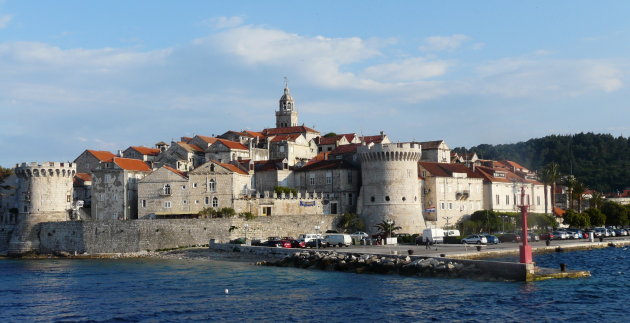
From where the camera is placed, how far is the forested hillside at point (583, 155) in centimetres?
14025

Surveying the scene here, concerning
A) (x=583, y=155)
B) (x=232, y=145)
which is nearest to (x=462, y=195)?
(x=232, y=145)

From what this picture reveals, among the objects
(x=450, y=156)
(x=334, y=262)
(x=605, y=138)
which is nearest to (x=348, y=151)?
(x=450, y=156)

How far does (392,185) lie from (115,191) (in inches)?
1096

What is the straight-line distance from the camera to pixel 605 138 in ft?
524

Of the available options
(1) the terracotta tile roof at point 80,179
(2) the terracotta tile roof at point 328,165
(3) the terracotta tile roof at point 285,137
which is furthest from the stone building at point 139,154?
(2) the terracotta tile roof at point 328,165

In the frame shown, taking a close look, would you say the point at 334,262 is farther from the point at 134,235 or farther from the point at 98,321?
the point at 134,235

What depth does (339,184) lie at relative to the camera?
7431 cm

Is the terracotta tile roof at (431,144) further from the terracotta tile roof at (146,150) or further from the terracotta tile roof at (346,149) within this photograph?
the terracotta tile roof at (146,150)

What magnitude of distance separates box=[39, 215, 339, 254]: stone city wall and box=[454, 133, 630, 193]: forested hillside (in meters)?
78.8

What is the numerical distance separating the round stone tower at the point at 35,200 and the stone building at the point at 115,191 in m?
3.41

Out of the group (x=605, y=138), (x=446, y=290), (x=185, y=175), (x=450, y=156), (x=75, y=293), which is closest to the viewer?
(x=446, y=290)

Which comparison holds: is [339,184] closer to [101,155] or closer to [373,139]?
[373,139]

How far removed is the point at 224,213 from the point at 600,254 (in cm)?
3343

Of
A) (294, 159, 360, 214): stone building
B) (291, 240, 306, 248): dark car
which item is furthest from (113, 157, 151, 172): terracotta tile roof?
(291, 240, 306, 248): dark car
